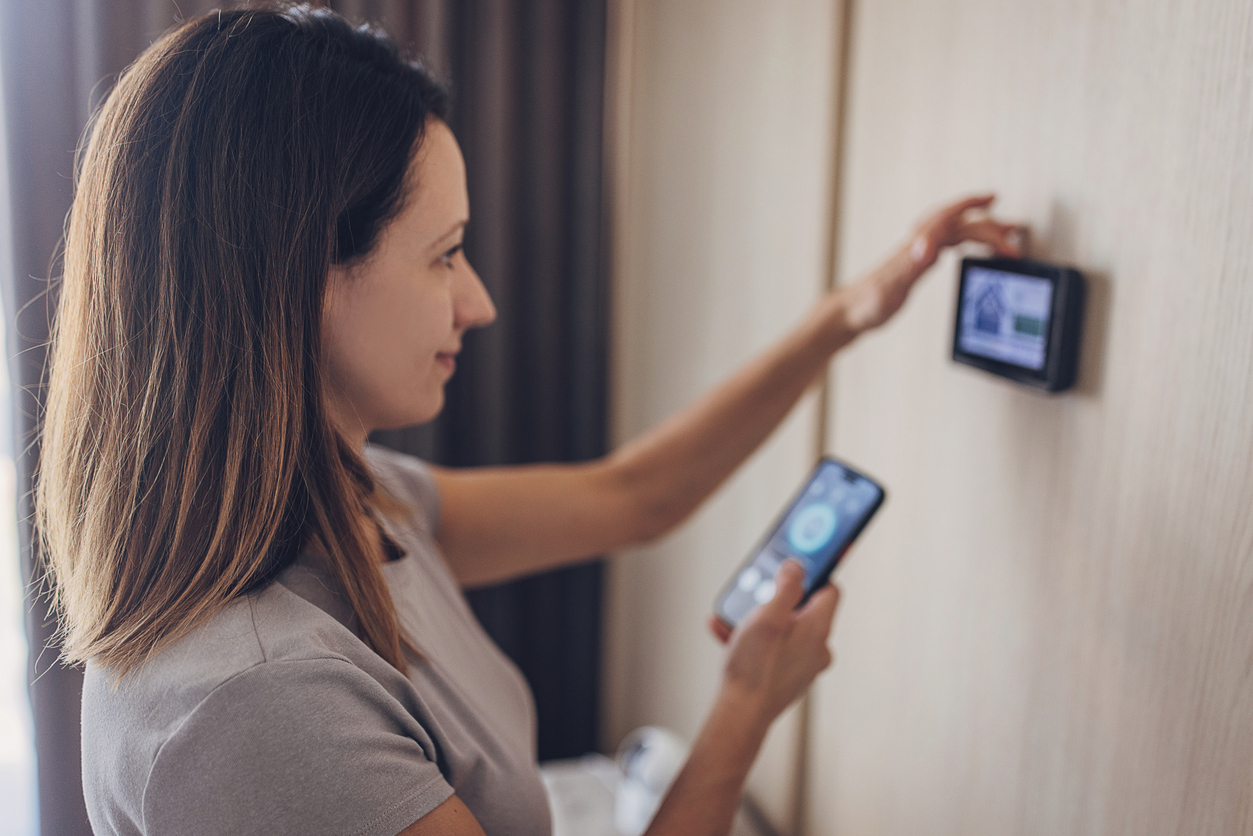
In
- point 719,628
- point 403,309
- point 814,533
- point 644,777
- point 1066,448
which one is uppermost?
point 403,309

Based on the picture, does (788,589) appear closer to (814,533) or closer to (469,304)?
(814,533)

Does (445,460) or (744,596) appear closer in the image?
(744,596)

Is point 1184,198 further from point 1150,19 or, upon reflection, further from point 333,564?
point 333,564

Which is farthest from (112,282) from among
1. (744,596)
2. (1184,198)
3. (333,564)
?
(1184,198)

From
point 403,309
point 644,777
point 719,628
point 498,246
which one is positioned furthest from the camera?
point 498,246

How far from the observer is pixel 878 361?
956mm

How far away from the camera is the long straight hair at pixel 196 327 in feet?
1.81

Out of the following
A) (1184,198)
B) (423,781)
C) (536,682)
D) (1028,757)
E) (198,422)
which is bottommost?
(536,682)

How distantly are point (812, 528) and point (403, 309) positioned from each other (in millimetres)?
436

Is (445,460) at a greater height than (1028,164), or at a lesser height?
lesser

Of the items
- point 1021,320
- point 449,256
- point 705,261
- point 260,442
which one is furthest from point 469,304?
point 705,261

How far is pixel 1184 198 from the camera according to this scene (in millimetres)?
586

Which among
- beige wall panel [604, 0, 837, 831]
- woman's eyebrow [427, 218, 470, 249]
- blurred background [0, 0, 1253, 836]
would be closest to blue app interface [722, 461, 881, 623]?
blurred background [0, 0, 1253, 836]

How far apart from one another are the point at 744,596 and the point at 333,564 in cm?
43
